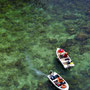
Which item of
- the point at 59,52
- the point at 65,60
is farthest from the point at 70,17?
the point at 65,60

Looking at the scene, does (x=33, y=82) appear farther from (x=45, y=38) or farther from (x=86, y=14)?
(x=86, y=14)

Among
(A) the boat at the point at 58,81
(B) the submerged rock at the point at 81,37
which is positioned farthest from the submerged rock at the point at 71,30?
(A) the boat at the point at 58,81

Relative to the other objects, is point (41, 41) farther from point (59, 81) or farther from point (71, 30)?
point (59, 81)

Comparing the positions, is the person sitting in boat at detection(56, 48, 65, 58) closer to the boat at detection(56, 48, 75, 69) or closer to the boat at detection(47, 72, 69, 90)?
the boat at detection(56, 48, 75, 69)

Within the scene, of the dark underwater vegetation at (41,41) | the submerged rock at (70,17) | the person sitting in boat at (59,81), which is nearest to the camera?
the person sitting in boat at (59,81)

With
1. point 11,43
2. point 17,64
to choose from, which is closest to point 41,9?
point 11,43

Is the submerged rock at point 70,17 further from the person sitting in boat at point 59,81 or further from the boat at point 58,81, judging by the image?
the person sitting in boat at point 59,81
